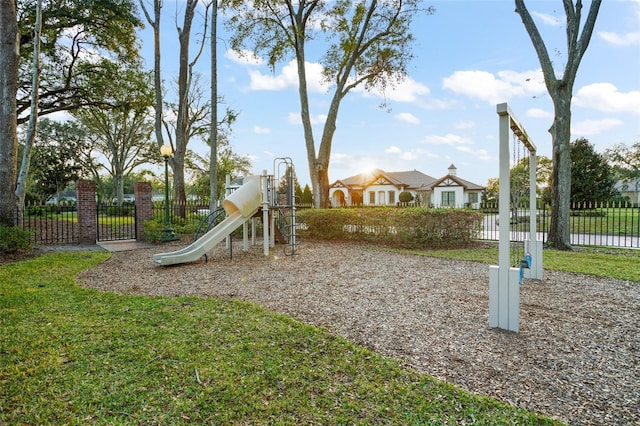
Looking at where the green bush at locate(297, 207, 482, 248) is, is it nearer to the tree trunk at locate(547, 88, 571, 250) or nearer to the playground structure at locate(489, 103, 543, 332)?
the tree trunk at locate(547, 88, 571, 250)

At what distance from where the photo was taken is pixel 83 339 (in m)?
3.10

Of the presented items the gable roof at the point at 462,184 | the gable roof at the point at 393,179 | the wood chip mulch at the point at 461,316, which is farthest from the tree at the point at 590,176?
the wood chip mulch at the point at 461,316

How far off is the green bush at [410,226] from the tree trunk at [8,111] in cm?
834

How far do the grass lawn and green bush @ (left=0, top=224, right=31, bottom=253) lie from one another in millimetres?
5186

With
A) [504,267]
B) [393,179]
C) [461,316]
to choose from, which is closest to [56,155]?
[393,179]

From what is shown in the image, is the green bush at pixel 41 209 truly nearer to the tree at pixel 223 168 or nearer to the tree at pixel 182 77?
the tree at pixel 182 77

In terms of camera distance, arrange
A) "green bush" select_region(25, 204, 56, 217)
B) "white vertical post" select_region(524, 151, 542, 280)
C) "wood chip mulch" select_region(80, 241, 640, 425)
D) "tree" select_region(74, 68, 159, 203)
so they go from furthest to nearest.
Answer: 1. "tree" select_region(74, 68, 159, 203)
2. "green bush" select_region(25, 204, 56, 217)
3. "white vertical post" select_region(524, 151, 542, 280)
4. "wood chip mulch" select_region(80, 241, 640, 425)

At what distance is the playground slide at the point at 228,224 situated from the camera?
6.72 metres

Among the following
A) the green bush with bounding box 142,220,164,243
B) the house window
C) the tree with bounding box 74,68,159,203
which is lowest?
the green bush with bounding box 142,220,164,243

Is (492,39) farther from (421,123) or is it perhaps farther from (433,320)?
(433,320)

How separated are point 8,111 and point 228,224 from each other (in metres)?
6.37

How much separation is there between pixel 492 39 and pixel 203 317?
27.8ft

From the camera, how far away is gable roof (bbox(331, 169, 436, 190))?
3450cm

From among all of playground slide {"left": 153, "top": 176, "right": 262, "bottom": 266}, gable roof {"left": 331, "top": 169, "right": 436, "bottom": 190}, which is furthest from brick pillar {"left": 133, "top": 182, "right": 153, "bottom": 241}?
gable roof {"left": 331, "top": 169, "right": 436, "bottom": 190}
